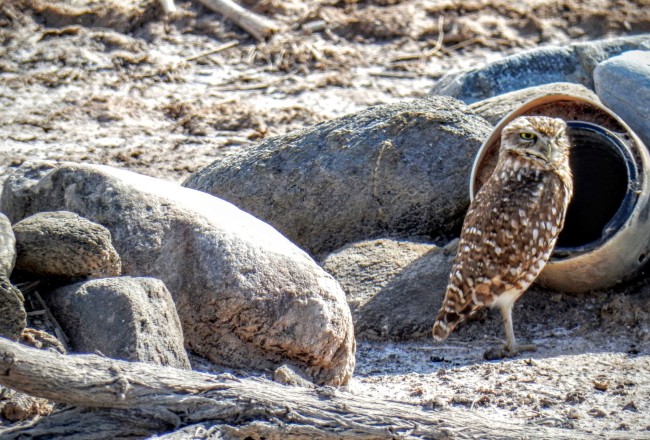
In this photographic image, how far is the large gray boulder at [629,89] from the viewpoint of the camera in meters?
7.64

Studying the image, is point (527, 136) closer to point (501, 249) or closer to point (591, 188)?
point (501, 249)

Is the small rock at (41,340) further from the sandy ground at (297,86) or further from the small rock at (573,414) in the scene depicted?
the small rock at (573,414)

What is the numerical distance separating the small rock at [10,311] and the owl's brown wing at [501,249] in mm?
2620

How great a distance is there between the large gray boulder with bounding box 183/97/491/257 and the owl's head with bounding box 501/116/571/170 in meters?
0.91

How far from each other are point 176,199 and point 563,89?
11.8 ft

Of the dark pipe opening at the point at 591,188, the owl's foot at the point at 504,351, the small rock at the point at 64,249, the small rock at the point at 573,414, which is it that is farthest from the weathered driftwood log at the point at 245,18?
the small rock at the point at 573,414

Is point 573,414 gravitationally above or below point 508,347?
above

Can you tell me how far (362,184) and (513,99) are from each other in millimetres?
1586

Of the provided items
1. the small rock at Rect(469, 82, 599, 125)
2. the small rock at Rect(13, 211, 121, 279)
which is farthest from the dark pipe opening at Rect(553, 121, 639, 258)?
the small rock at Rect(13, 211, 121, 279)

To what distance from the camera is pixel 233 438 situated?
4.41 meters

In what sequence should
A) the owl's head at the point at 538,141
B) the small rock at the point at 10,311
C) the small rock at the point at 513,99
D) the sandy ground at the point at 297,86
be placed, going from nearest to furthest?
the small rock at the point at 10,311 → the sandy ground at the point at 297,86 → the owl's head at the point at 538,141 → the small rock at the point at 513,99

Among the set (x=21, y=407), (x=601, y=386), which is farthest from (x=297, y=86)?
(x=21, y=407)

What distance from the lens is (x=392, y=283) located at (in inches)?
275

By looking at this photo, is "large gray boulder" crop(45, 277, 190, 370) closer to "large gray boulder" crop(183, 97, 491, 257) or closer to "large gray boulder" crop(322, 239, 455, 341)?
"large gray boulder" crop(322, 239, 455, 341)
